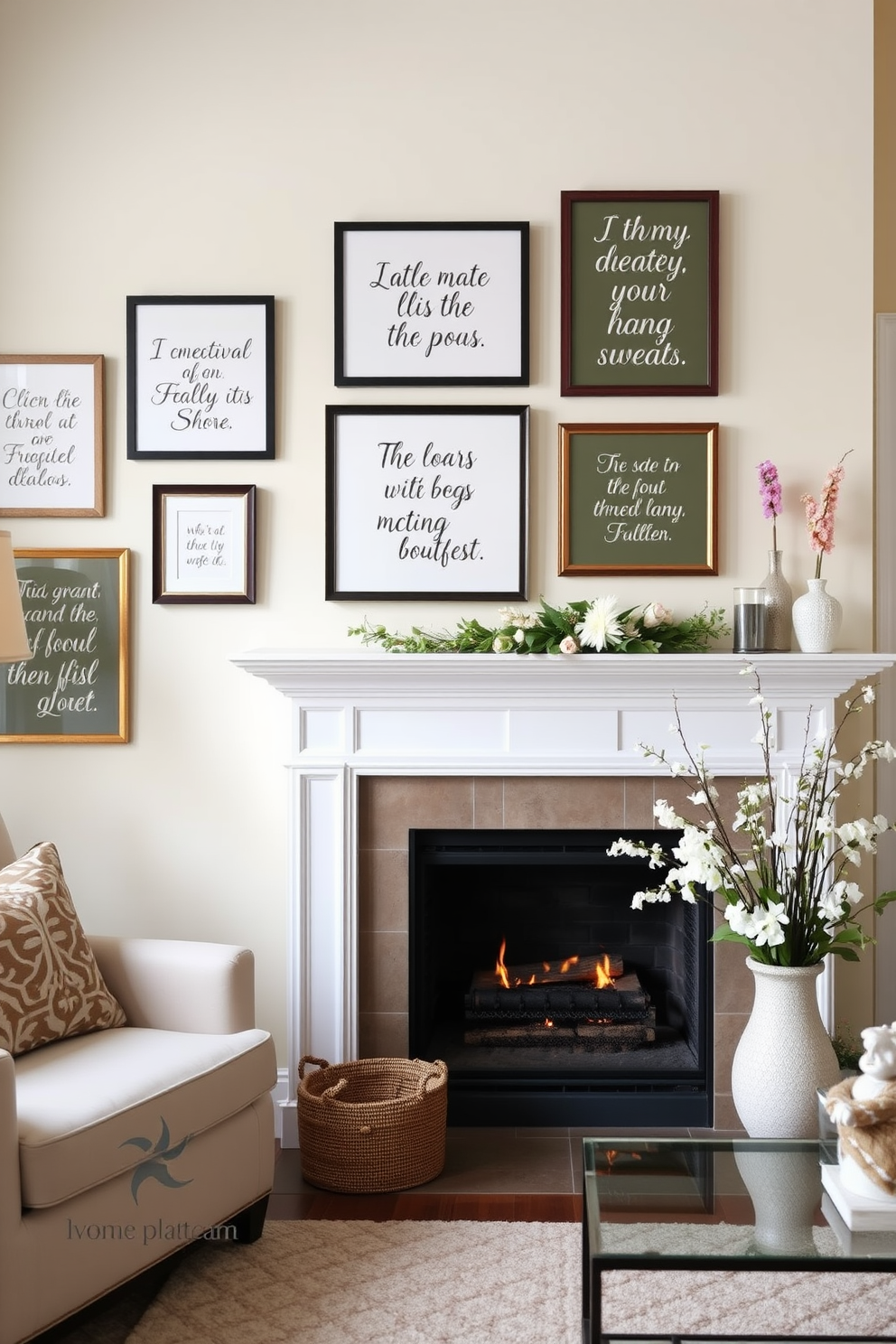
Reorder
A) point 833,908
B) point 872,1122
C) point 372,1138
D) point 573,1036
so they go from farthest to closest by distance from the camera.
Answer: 1. point 573,1036
2. point 372,1138
3. point 833,908
4. point 872,1122

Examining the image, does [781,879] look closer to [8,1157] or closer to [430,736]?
[430,736]

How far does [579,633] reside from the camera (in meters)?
2.87

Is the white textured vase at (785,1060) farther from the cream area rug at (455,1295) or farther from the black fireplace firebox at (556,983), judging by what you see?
the black fireplace firebox at (556,983)

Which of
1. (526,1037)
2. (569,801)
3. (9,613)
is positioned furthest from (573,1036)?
(9,613)

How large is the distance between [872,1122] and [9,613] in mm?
2114

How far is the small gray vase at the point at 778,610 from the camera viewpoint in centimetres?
294

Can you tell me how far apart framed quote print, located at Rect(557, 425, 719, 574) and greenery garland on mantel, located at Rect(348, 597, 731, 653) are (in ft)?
0.45

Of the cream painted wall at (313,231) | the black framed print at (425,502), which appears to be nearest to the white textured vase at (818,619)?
the cream painted wall at (313,231)

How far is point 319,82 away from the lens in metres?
3.08

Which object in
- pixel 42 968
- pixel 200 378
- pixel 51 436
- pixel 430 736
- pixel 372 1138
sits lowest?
pixel 372 1138

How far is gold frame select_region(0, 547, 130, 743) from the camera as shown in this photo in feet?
10.3

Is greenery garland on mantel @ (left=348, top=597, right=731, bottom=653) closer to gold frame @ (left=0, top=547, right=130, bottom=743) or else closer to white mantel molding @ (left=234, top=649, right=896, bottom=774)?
white mantel molding @ (left=234, top=649, right=896, bottom=774)

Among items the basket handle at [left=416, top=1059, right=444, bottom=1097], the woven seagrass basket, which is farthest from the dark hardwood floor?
the basket handle at [left=416, top=1059, right=444, bottom=1097]

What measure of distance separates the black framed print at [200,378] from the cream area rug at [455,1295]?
1.97m
